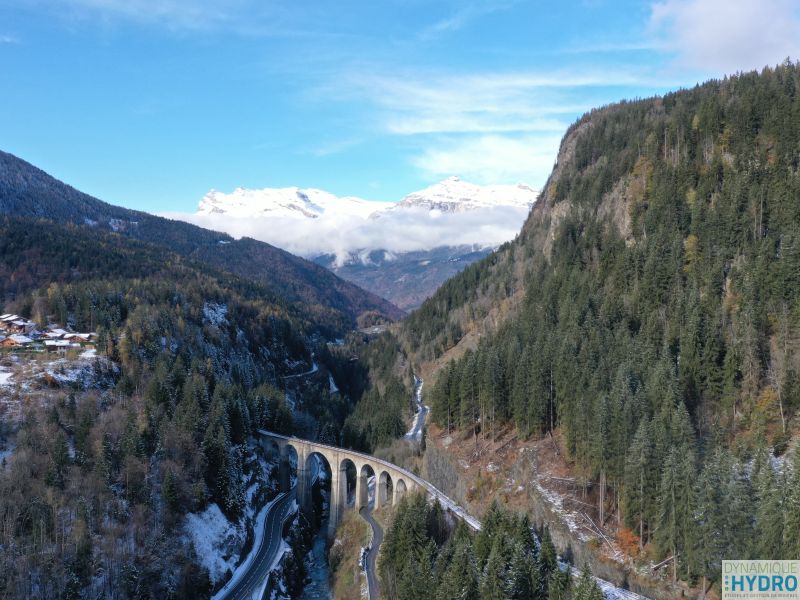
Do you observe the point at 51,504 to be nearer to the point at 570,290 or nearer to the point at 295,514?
the point at 295,514

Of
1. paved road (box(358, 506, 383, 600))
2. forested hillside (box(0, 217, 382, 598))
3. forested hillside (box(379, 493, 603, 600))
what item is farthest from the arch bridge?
forested hillside (box(379, 493, 603, 600))

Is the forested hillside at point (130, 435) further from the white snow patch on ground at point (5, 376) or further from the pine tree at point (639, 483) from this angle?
the pine tree at point (639, 483)

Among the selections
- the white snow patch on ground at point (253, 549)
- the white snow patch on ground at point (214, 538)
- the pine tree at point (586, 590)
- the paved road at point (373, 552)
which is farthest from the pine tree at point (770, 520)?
the white snow patch on ground at point (214, 538)

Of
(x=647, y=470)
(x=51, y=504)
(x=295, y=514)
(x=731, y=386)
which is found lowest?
(x=295, y=514)

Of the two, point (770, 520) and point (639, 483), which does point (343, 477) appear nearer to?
point (639, 483)

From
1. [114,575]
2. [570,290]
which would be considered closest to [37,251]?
[114,575]
